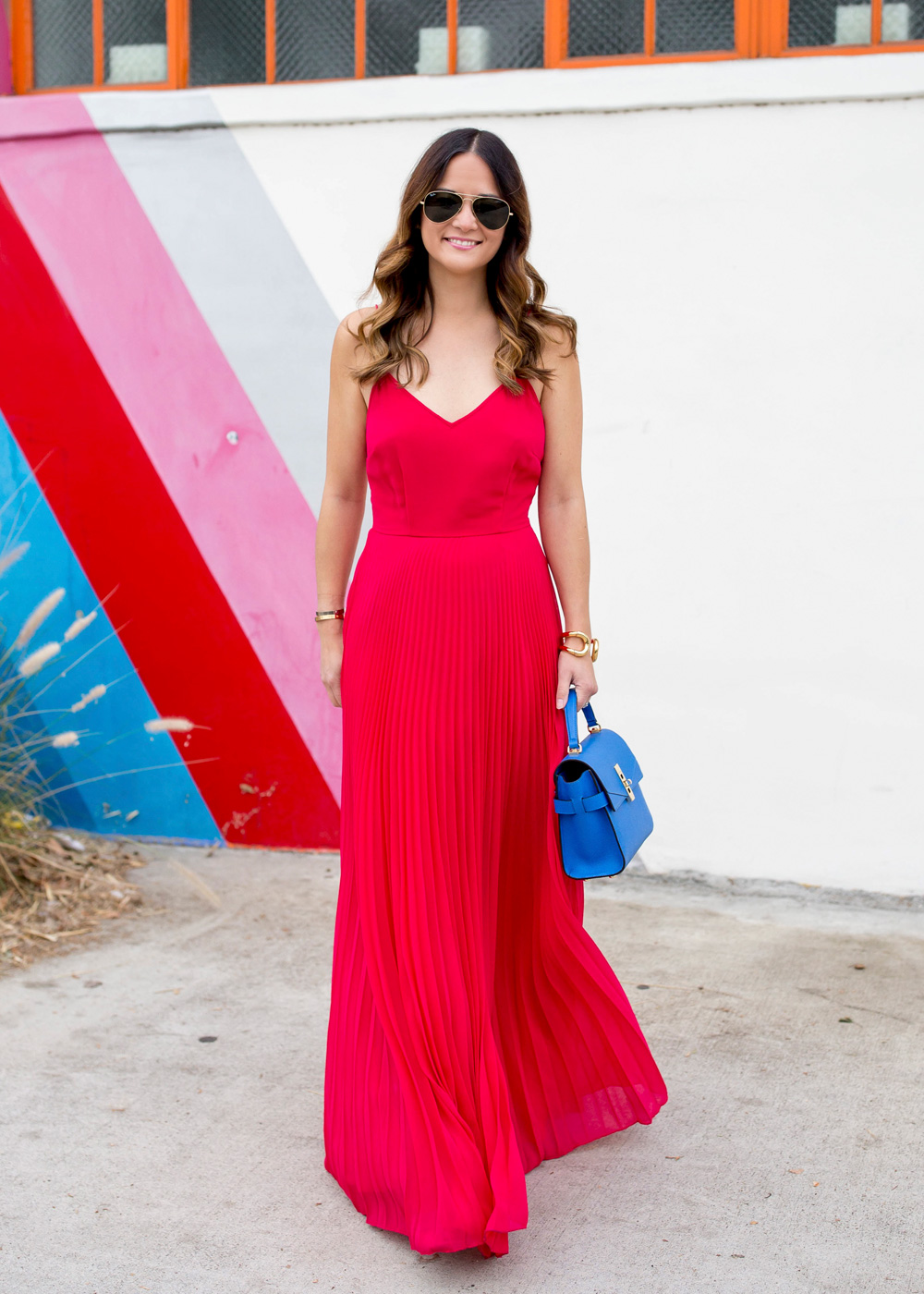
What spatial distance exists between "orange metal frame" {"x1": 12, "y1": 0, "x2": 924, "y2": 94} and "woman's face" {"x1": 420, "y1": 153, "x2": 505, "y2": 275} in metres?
2.03

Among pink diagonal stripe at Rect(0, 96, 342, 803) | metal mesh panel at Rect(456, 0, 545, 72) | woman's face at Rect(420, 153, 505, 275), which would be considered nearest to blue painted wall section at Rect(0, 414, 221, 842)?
pink diagonal stripe at Rect(0, 96, 342, 803)

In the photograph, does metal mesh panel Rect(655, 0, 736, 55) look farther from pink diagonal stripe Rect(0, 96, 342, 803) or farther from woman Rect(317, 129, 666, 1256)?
woman Rect(317, 129, 666, 1256)

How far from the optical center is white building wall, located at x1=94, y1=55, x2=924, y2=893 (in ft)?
12.7

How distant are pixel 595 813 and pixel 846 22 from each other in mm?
2938

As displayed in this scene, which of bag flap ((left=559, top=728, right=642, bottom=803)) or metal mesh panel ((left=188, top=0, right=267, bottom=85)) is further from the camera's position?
metal mesh panel ((left=188, top=0, right=267, bottom=85))


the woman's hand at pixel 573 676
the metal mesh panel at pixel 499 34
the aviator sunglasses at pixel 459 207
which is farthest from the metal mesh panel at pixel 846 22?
the woman's hand at pixel 573 676

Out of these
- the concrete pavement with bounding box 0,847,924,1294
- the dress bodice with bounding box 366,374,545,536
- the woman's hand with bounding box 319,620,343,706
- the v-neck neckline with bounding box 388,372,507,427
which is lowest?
the concrete pavement with bounding box 0,847,924,1294

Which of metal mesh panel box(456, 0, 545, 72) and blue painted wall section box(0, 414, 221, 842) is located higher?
metal mesh panel box(456, 0, 545, 72)

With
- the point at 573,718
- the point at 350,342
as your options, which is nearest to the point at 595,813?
the point at 573,718

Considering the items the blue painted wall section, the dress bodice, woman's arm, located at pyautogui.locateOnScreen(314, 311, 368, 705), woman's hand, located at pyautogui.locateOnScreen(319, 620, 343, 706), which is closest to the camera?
the dress bodice

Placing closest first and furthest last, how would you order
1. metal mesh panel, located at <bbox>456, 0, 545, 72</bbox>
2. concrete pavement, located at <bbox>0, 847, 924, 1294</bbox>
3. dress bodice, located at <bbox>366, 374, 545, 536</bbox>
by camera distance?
concrete pavement, located at <bbox>0, 847, 924, 1294</bbox> → dress bodice, located at <bbox>366, 374, 545, 536</bbox> → metal mesh panel, located at <bbox>456, 0, 545, 72</bbox>

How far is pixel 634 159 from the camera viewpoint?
4.00 m

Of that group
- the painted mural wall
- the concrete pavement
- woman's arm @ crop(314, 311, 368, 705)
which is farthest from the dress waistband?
the painted mural wall

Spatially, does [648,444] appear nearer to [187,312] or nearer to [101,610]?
[187,312]
